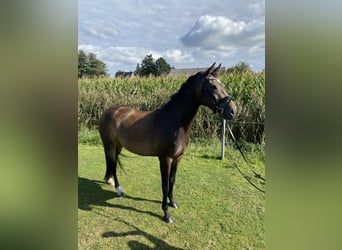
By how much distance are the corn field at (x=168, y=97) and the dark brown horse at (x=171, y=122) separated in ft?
9.54

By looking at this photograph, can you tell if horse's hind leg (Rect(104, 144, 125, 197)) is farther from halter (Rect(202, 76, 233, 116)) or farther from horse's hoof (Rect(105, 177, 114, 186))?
halter (Rect(202, 76, 233, 116))

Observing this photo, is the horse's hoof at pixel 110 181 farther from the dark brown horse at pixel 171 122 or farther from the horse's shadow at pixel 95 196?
the dark brown horse at pixel 171 122

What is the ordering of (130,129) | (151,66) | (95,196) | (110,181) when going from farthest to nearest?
(151,66), (110,181), (95,196), (130,129)

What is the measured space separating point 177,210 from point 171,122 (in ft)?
3.95

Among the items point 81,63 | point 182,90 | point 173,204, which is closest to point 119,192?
point 173,204

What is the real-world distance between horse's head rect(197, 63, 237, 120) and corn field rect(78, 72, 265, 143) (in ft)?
9.65

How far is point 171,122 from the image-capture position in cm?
265

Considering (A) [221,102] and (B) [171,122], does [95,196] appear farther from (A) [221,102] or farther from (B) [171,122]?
(A) [221,102]

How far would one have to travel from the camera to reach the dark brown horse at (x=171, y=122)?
2.41 meters

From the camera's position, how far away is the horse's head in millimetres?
2312

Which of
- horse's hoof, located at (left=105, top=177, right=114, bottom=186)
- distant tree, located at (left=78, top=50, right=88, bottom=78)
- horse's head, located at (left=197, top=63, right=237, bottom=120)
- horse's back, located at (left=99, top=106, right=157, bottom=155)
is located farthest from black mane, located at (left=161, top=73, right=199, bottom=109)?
distant tree, located at (left=78, top=50, right=88, bottom=78)
